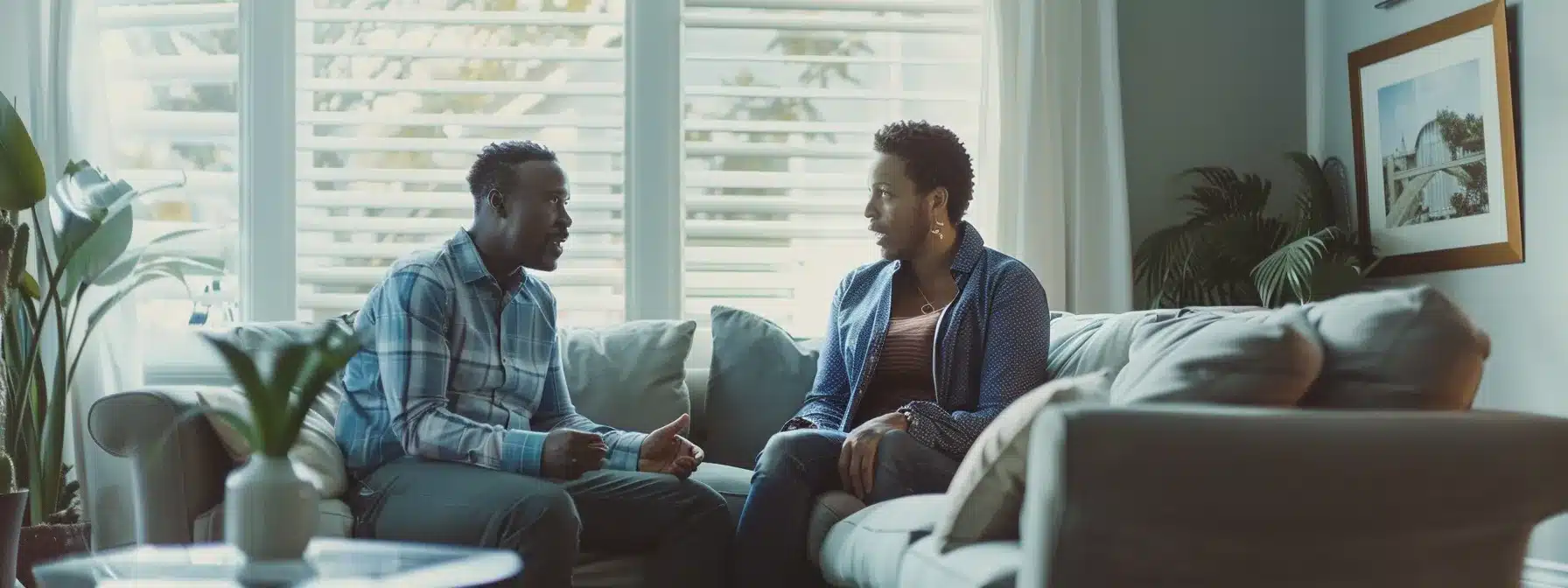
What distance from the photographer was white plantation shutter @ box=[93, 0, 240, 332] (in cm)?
388

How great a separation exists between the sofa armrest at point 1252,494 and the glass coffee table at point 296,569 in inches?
28.6

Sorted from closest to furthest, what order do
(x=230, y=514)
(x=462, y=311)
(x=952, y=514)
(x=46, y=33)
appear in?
1. (x=230, y=514)
2. (x=952, y=514)
3. (x=462, y=311)
4. (x=46, y=33)

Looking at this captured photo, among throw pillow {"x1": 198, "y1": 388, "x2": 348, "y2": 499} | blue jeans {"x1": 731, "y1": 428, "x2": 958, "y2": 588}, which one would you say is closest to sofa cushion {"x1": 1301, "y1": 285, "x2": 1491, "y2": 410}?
blue jeans {"x1": 731, "y1": 428, "x2": 958, "y2": 588}

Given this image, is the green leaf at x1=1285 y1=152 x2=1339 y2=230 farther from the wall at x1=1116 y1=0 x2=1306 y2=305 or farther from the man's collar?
the man's collar

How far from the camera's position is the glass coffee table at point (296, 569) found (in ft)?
5.65

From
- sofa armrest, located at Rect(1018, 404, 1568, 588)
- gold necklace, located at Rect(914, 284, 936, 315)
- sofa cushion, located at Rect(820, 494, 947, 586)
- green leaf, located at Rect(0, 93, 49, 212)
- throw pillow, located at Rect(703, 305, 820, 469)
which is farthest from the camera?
throw pillow, located at Rect(703, 305, 820, 469)

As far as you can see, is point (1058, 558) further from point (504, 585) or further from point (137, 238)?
point (137, 238)

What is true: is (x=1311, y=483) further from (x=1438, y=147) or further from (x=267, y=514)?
(x=1438, y=147)

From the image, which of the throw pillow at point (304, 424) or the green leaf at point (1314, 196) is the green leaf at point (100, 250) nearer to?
the throw pillow at point (304, 424)

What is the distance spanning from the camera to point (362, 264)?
3.94m

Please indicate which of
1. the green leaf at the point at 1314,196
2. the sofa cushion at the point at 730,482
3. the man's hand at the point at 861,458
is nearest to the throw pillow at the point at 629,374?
the sofa cushion at the point at 730,482

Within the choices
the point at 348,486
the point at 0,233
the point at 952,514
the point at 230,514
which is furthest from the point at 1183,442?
the point at 0,233

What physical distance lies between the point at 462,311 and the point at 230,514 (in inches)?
34.3

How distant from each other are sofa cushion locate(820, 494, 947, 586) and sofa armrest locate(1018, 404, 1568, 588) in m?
0.53
